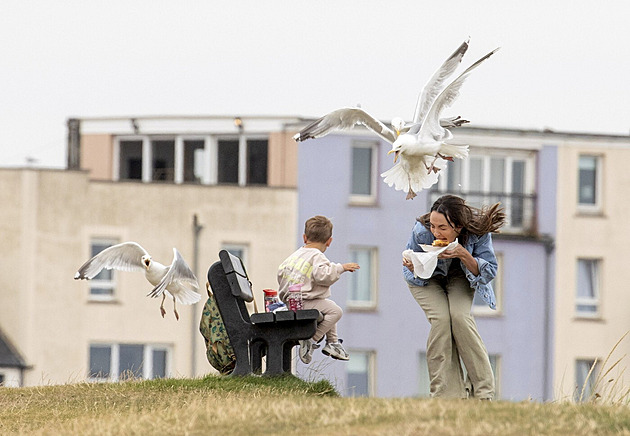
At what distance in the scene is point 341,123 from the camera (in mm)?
15797

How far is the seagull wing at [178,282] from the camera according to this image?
15602 millimetres

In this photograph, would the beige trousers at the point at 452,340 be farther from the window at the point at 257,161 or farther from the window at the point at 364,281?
the window at the point at 257,161

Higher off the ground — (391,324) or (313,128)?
(313,128)

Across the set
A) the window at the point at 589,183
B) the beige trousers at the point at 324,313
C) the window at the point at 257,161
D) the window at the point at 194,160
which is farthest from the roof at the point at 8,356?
the beige trousers at the point at 324,313

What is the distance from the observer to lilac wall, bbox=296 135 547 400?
152 feet

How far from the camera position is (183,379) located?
13695 millimetres

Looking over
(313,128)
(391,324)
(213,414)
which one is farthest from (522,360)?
(213,414)

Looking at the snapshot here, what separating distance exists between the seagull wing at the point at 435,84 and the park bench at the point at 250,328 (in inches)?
95.7

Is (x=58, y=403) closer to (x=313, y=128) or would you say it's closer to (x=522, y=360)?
(x=313, y=128)

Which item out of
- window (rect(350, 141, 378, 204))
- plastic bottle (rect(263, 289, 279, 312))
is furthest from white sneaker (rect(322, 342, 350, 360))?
window (rect(350, 141, 378, 204))

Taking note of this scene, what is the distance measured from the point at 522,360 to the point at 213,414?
37.3 meters

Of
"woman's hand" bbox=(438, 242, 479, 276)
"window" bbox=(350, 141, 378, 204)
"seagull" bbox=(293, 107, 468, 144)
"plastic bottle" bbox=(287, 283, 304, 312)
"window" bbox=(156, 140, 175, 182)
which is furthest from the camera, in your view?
"window" bbox=(156, 140, 175, 182)

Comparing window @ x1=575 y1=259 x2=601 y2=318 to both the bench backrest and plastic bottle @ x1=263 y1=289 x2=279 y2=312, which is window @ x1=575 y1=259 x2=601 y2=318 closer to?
plastic bottle @ x1=263 y1=289 x2=279 y2=312

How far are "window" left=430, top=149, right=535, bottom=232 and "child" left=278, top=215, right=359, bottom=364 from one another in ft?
115
